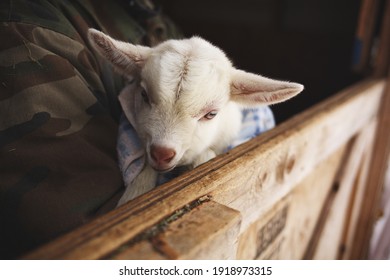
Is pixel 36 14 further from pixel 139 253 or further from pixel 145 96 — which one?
pixel 139 253

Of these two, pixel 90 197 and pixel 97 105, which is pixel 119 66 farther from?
pixel 90 197

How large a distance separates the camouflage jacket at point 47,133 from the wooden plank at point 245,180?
13.5 inches

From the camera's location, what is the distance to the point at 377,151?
338cm

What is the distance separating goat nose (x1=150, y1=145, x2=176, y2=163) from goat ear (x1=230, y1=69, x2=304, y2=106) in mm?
498

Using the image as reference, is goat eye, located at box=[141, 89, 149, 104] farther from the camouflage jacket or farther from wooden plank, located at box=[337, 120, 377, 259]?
wooden plank, located at box=[337, 120, 377, 259]

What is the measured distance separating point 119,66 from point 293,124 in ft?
2.86

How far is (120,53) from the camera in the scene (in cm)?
144

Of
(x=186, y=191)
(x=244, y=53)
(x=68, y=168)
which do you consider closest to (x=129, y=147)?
(x=68, y=168)

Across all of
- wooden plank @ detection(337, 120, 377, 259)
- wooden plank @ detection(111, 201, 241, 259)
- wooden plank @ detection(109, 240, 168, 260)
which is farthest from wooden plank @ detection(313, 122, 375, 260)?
wooden plank @ detection(109, 240, 168, 260)

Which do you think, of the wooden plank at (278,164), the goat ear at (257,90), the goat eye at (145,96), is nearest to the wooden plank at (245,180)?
the wooden plank at (278,164)

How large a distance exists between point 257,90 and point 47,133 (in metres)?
0.91

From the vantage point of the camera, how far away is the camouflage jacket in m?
0.99

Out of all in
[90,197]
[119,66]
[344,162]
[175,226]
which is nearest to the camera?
[175,226]

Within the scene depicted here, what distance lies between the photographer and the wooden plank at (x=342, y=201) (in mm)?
2732
